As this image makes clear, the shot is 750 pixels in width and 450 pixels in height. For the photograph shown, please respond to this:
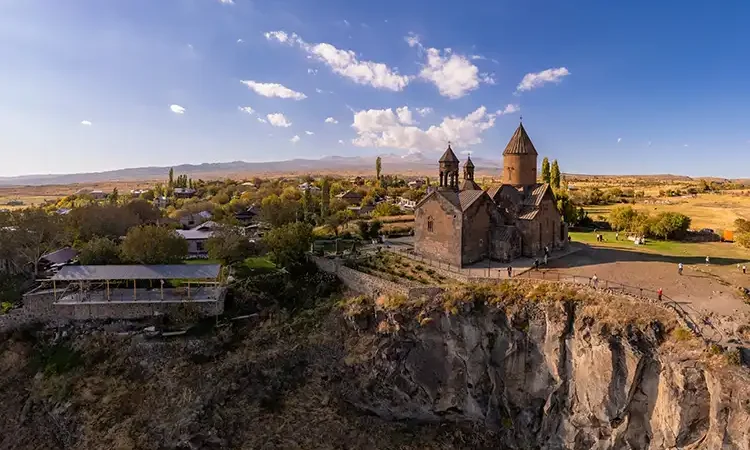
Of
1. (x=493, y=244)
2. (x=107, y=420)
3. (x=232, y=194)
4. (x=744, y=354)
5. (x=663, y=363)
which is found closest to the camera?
(x=744, y=354)

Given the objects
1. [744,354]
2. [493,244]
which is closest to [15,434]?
[493,244]

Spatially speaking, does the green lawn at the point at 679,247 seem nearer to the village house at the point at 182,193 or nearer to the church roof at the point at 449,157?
the church roof at the point at 449,157

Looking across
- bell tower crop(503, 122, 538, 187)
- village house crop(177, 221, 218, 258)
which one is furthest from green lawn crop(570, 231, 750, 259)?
village house crop(177, 221, 218, 258)

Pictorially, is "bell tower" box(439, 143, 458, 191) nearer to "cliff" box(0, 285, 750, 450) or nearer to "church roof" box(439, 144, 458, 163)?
"church roof" box(439, 144, 458, 163)

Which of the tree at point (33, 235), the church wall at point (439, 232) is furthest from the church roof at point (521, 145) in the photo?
the tree at point (33, 235)

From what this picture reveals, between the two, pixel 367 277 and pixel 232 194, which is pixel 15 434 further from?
pixel 232 194

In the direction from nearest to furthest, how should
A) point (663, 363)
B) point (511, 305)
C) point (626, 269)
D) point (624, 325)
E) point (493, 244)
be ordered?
point (663, 363) < point (624, 325) < point (511, 305) < point (626, 269) < point (493, 244)

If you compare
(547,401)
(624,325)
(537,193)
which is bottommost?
(547,401)

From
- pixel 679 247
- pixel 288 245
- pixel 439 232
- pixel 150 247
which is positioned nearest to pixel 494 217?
pixel 439 232
